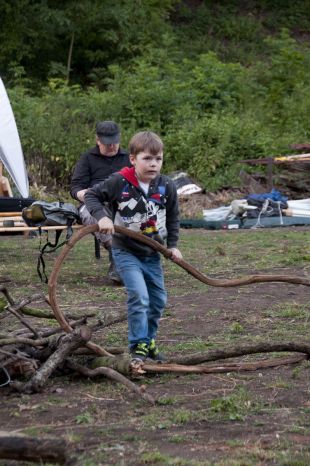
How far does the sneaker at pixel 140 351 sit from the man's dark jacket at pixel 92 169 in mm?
4147

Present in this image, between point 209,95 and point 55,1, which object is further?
point 55,1

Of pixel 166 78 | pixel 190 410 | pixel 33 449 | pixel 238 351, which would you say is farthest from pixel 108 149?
pixel 166 78

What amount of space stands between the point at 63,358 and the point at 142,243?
0.91m

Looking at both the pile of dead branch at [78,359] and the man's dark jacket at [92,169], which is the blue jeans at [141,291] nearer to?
the pile of dead branch at [78,359]

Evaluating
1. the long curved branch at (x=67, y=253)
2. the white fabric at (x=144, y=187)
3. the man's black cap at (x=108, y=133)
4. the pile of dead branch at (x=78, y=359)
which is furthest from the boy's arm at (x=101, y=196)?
the man's black cap at (x=108, y=133)

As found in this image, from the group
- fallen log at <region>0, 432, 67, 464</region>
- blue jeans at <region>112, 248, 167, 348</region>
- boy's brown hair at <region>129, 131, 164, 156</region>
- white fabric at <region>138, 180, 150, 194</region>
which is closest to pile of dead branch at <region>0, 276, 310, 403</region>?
blue jeans at <region>112, 248, 167, 348</region>

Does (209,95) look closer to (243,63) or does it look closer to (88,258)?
(243,63)

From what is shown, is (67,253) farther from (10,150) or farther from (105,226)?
(10,150)

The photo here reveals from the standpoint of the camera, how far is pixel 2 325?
755 centimetres

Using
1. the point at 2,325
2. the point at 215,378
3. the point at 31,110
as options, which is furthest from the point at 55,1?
the point at 215,378

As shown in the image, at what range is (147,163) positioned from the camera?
6.01 m

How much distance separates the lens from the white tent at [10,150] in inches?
558

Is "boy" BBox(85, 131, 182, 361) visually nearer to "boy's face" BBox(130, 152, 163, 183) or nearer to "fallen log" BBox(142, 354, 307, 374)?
"boy's face" BBox(130, 152, 163, 183)

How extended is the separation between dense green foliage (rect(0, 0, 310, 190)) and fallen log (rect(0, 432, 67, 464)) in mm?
14686
